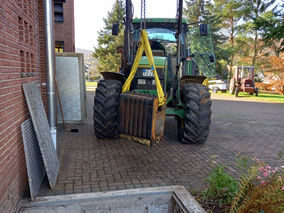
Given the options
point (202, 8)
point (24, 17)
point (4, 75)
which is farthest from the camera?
point (202, 8)

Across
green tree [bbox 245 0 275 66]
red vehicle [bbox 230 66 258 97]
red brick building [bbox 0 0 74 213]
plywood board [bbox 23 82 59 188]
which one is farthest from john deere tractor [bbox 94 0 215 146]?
green tree [bbox 245 0 275 66]

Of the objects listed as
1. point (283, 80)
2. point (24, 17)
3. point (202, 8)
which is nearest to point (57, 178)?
point (24, 17)

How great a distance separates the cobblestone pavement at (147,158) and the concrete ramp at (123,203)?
63cm

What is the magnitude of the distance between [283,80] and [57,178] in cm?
2229

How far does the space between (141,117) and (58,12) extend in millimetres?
10186

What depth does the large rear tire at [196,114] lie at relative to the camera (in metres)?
5.47

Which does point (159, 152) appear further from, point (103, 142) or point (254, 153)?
point (254, 153)

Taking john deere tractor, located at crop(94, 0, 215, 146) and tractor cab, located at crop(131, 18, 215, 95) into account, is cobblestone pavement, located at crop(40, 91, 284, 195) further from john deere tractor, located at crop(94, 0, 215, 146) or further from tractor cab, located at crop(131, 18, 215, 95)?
tractor cab, located at crop(131, 18, 215, 95)

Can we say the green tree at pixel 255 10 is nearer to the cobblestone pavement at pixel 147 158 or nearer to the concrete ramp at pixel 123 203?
the cobblestone pavement at pixel 147 158

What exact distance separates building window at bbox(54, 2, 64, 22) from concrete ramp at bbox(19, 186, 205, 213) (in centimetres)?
1161

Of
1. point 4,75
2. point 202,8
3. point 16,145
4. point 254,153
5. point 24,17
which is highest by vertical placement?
point 202,8

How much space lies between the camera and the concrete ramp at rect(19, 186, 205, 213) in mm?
2801

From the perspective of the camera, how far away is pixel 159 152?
531 cm

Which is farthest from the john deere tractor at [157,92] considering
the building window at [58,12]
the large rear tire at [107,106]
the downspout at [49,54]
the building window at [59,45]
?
the building window at [59,45]
